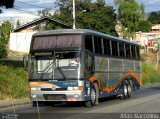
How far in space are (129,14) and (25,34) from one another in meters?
20.2

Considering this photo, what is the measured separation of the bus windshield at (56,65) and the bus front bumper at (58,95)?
559 millimetres

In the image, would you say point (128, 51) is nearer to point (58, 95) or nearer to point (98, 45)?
point (98, 45)

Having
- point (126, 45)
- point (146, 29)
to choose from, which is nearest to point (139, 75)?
point (126, 45)

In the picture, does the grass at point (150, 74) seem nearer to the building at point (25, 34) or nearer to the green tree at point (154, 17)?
the building at point (25, 34)

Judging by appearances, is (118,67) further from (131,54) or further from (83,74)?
(83,74)

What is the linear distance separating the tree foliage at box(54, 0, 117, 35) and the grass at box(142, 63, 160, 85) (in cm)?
1193

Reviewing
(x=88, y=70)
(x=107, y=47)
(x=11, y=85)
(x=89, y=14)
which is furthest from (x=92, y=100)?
(x=89, y=14)

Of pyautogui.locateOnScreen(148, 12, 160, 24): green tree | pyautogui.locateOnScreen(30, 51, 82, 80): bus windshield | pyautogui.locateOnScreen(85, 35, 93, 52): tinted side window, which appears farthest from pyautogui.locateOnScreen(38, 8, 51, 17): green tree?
pyautogui.locateOnScreen(148, 12, 160, 24): green tree

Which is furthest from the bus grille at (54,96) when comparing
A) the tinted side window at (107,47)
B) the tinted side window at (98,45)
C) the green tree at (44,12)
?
the green tree at (44,12)

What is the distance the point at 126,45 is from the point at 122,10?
185 feet

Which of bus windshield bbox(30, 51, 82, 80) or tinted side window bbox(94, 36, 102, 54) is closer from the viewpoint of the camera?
bus windshield bbox(30, 51, 82, 80)

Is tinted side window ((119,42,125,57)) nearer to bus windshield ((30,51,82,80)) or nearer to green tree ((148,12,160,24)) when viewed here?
bus windshield ((30,51,82,80))

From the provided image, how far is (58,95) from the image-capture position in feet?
62.1

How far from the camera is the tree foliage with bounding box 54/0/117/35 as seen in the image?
63.5 metres
